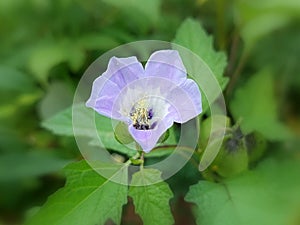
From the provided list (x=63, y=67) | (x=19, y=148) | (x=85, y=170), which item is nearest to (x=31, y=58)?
(x=63, y=67)

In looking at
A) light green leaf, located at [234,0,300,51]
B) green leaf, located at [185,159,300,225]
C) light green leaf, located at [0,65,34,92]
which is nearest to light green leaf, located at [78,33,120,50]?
light green leaf, located at [0,65,34,92]

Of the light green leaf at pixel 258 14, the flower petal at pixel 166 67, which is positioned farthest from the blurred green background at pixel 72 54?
the flower petal at pixel 166 67

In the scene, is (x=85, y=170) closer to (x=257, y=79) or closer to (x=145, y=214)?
(x=145, y=214)

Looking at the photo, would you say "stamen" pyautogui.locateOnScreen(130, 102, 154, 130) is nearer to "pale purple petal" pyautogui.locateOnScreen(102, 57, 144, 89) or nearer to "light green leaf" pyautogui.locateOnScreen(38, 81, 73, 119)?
"pale purple petal" pyautogui.locateOnScreen(102, 57, 144, 89)

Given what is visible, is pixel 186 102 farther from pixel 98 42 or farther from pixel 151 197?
pixel 98 42

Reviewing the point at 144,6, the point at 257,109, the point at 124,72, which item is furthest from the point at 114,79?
the point at 144,6
